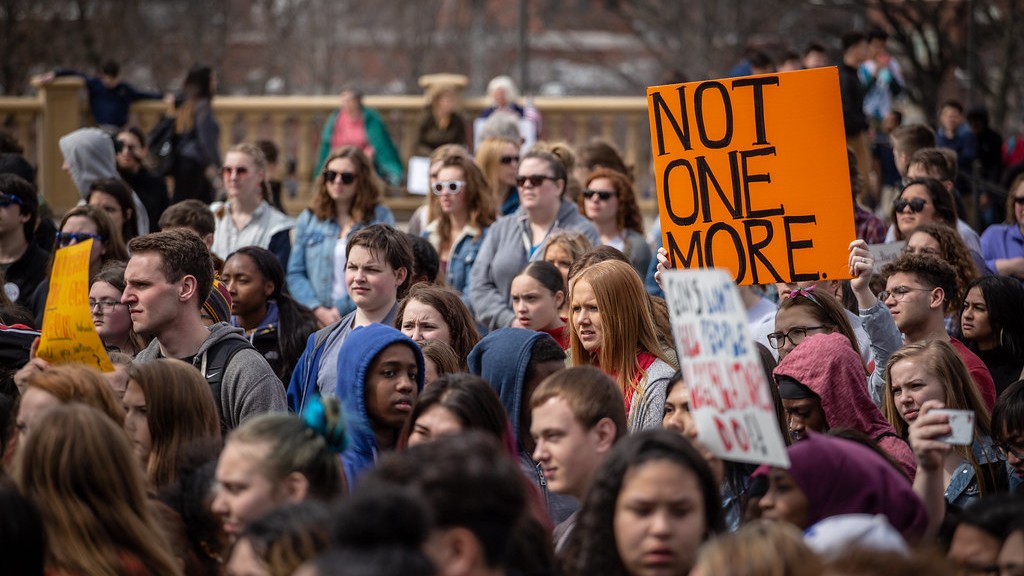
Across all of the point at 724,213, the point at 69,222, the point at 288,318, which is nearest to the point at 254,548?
the point at 724,213

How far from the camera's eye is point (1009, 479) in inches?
244

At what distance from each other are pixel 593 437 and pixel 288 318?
355 cm

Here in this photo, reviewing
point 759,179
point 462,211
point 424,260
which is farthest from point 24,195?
point 759,179

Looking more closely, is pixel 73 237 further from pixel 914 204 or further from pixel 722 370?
pixel 722 370

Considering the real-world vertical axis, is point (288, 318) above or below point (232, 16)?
below

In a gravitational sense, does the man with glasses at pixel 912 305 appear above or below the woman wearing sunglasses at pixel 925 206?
below

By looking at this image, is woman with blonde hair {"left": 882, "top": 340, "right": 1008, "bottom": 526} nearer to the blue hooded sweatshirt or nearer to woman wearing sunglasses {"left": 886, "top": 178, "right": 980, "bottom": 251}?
the blue hooded sweatshirt

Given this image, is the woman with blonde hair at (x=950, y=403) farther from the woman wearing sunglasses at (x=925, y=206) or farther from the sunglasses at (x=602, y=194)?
the sunglasses at (x=602, y=194)

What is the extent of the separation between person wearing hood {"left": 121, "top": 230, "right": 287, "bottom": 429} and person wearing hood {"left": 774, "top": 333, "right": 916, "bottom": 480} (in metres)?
2.14

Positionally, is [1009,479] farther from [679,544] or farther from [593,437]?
[679,544]

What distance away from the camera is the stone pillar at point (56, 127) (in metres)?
18.4

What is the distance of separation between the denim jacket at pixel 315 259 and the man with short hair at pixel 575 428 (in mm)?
5268

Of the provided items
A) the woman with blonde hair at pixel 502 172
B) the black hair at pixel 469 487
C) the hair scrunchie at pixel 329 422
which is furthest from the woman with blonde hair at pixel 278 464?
the woman with blonde hair at pixel 502 172

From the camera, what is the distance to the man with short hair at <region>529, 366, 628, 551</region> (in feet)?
17.4
